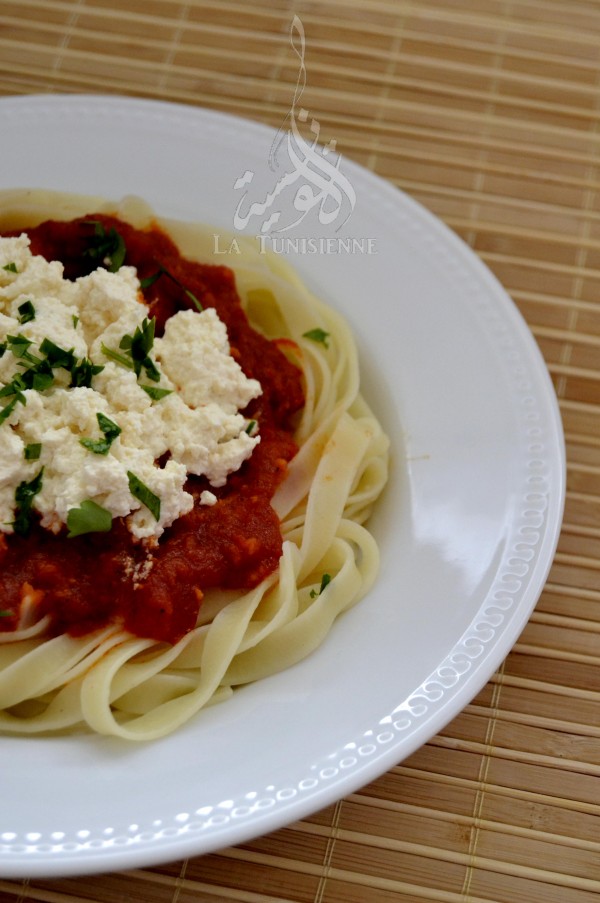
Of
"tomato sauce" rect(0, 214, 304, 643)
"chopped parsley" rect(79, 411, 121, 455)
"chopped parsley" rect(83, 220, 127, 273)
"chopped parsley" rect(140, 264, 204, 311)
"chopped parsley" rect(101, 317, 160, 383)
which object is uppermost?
"chopped parsley" rect(83, 220, 127, 273)

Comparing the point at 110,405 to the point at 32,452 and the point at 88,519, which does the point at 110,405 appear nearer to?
the point at 32,452

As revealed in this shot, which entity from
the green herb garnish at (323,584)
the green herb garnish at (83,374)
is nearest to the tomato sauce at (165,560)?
the green herb garnish at (323,584)

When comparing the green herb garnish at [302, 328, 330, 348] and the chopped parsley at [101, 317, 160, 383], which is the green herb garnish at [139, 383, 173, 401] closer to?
the chopped parsley at [101, 317, 160, 383]

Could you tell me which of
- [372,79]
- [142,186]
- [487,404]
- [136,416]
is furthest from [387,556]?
[372,79]

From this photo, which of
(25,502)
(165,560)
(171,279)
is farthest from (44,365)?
(165,560)

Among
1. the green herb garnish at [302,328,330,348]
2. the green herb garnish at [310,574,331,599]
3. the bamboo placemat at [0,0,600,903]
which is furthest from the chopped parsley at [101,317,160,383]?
the bamboo placemat at [0,0,600,903]
